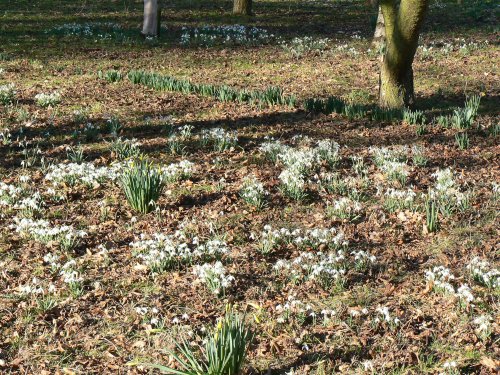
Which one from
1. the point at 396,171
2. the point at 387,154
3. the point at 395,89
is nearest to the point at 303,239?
the point at 396,171

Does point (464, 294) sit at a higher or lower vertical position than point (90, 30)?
lower

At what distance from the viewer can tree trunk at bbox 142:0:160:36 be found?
17906 mm

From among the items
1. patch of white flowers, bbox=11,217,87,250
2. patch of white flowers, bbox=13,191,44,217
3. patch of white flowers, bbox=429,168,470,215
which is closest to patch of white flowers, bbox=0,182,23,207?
patch of white flowers, bbox=13,191,44,217

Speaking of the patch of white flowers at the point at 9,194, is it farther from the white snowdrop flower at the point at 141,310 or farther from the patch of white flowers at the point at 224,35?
the patch of white flowers at the point at 224,35

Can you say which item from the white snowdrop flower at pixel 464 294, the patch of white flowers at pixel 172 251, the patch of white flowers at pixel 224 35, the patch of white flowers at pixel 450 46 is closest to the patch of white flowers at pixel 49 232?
the patch of white flowers at pixel 172 251

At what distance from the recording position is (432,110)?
36.4 ft

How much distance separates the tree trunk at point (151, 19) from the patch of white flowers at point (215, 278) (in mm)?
13063

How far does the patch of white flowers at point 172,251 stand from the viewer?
6.21m

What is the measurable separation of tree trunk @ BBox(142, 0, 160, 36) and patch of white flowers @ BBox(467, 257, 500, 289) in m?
13.5

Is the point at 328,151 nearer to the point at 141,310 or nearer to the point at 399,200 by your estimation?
the point at 399,200

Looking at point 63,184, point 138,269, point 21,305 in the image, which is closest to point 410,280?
point 138,269

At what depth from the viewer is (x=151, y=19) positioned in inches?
717

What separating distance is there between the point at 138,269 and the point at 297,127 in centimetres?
471

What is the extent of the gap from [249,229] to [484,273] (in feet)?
7.36
